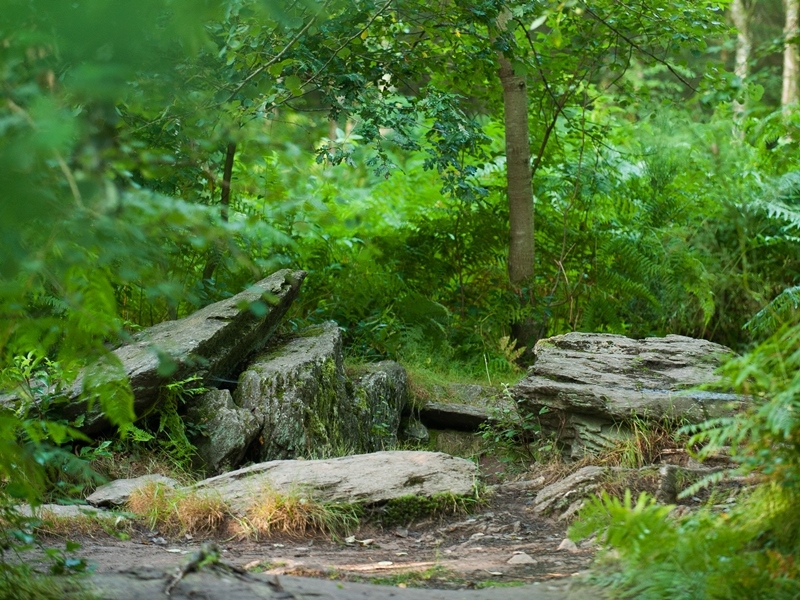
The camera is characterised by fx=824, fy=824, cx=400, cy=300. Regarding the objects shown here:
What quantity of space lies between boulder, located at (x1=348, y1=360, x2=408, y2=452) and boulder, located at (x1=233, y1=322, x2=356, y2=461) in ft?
0.23

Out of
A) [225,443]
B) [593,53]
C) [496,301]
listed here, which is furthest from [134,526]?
[593,53]

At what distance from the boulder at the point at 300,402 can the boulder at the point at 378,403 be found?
70mm

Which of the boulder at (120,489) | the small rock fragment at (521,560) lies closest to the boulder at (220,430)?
the boulder at (120,489)

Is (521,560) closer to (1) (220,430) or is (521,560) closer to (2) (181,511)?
(2) (181,511)

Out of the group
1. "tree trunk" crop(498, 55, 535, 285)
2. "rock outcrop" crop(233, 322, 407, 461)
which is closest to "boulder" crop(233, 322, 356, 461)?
"rock outcrop" crop(233, 322, 407, 461)

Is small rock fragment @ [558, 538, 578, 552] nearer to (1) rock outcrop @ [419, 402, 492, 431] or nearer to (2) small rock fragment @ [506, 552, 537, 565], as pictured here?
(2) small rock fragment @ [506, 552, 537, 565]

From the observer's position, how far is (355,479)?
476cm

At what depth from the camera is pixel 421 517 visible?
466cm

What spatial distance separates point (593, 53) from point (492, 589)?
20.4 feet

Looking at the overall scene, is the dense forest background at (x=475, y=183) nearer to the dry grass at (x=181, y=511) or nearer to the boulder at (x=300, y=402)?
the dry grass at (x=181, y=511)

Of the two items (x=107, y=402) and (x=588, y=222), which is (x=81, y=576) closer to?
(x=107, y=402)

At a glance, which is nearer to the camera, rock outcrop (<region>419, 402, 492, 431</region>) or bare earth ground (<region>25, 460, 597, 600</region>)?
bare earth ground (<region>25, 460, 597, 600</region>)

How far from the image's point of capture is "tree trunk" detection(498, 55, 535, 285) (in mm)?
8141

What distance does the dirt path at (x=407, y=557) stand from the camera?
2.98 m
